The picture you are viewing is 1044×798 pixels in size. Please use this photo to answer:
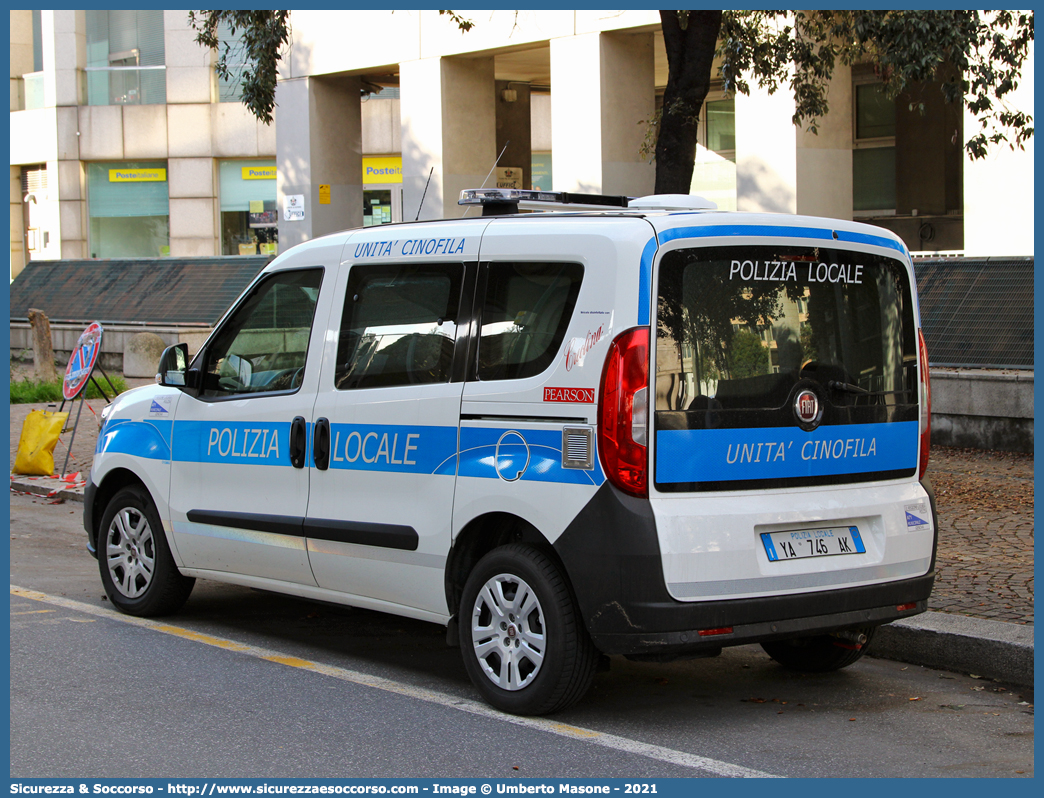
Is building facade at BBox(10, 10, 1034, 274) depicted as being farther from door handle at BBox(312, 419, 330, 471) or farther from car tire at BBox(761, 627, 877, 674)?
car tire at BBox(761, 627, 877, 674)

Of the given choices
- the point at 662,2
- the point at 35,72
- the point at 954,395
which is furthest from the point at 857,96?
the point at 35,72

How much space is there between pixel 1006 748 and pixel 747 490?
1.38m

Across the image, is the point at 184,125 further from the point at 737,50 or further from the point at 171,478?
the point at 171,478

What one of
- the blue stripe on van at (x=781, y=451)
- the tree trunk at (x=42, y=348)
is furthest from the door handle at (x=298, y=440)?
the tree trunk at (x=42, y=348)

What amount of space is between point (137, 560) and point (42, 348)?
13042 mm

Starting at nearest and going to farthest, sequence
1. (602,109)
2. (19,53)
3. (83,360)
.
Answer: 1. (83,360)
2. (602,109)
3. (19,53)

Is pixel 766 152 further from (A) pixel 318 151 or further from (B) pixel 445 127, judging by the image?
(A) pixel 318 151

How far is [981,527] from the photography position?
8.71 metres

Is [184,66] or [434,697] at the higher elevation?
[184,66]

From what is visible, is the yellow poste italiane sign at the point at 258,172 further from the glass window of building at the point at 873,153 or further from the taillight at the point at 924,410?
the taillight at the point at 924,410

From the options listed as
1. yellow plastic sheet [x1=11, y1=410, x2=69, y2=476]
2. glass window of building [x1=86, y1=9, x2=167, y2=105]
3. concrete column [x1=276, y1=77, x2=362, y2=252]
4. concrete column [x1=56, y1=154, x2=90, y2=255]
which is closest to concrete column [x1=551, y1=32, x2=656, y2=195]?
concrete column [x1=276, y1=77, x2=362, y2=252]

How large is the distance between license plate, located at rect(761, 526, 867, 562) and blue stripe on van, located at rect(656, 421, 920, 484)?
23 cm

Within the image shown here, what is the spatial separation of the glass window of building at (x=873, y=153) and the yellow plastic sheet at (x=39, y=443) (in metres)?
15.5

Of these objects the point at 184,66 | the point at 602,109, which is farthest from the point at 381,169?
the point at 602,109
